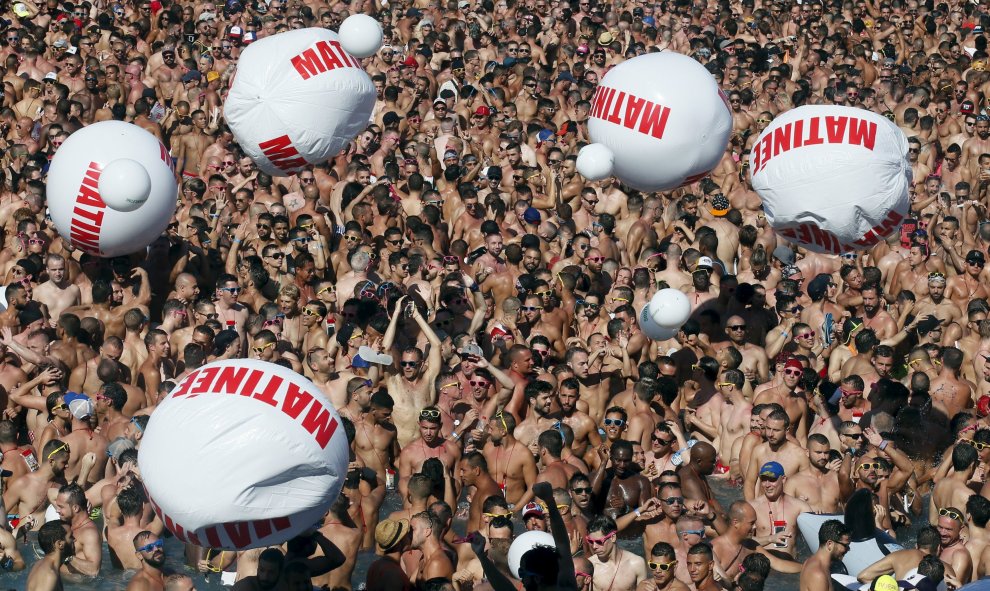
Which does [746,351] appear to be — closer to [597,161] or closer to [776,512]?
[597,161]

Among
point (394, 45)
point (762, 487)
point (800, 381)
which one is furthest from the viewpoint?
point (394, 45)

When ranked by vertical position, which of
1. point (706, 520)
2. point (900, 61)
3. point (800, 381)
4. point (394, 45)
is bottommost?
point (900, 61)

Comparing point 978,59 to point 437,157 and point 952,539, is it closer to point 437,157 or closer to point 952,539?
point 437,157

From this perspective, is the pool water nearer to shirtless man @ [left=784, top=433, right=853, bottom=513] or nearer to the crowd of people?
the crowd of people

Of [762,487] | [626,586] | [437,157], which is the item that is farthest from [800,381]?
[437,157]

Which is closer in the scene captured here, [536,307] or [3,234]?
[536,307]

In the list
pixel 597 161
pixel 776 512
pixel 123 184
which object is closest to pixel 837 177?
pixel 597 161

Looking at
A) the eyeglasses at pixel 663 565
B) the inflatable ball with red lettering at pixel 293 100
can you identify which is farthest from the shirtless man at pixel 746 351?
the eyeglasses at pixel 663 565

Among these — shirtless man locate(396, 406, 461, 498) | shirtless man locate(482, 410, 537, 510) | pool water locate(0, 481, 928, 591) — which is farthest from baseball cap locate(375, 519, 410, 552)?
shirtless man locate(482, 410, 537, 510)
